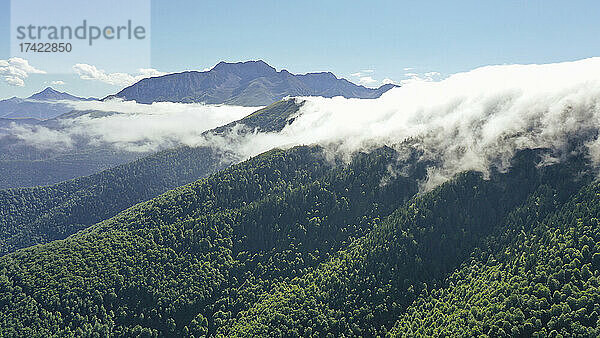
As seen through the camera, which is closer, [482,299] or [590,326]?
[590,326]

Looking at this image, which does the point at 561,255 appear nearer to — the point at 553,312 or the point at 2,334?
the point at 553,312

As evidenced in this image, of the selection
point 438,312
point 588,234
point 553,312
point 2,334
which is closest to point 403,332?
point 438,312

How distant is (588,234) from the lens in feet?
642

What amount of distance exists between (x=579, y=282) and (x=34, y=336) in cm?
27980

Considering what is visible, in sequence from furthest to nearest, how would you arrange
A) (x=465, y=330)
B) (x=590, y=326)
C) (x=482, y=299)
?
(x=482, y=299) < (x=465, y=330) < (x=590, y=326)

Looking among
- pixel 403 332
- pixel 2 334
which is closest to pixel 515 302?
pixel 403 332

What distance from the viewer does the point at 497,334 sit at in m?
168

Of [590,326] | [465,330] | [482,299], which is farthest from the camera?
[482,299]

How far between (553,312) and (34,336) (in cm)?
26037

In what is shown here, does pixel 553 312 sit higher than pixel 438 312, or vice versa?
pixel 553 312

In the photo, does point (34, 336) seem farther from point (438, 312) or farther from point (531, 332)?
point (531, 332)

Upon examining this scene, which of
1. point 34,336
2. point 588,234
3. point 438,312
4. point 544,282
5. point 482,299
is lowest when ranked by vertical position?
point 34,336

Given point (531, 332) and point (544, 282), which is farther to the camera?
point (544, 282)

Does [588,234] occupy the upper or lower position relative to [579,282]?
upper
